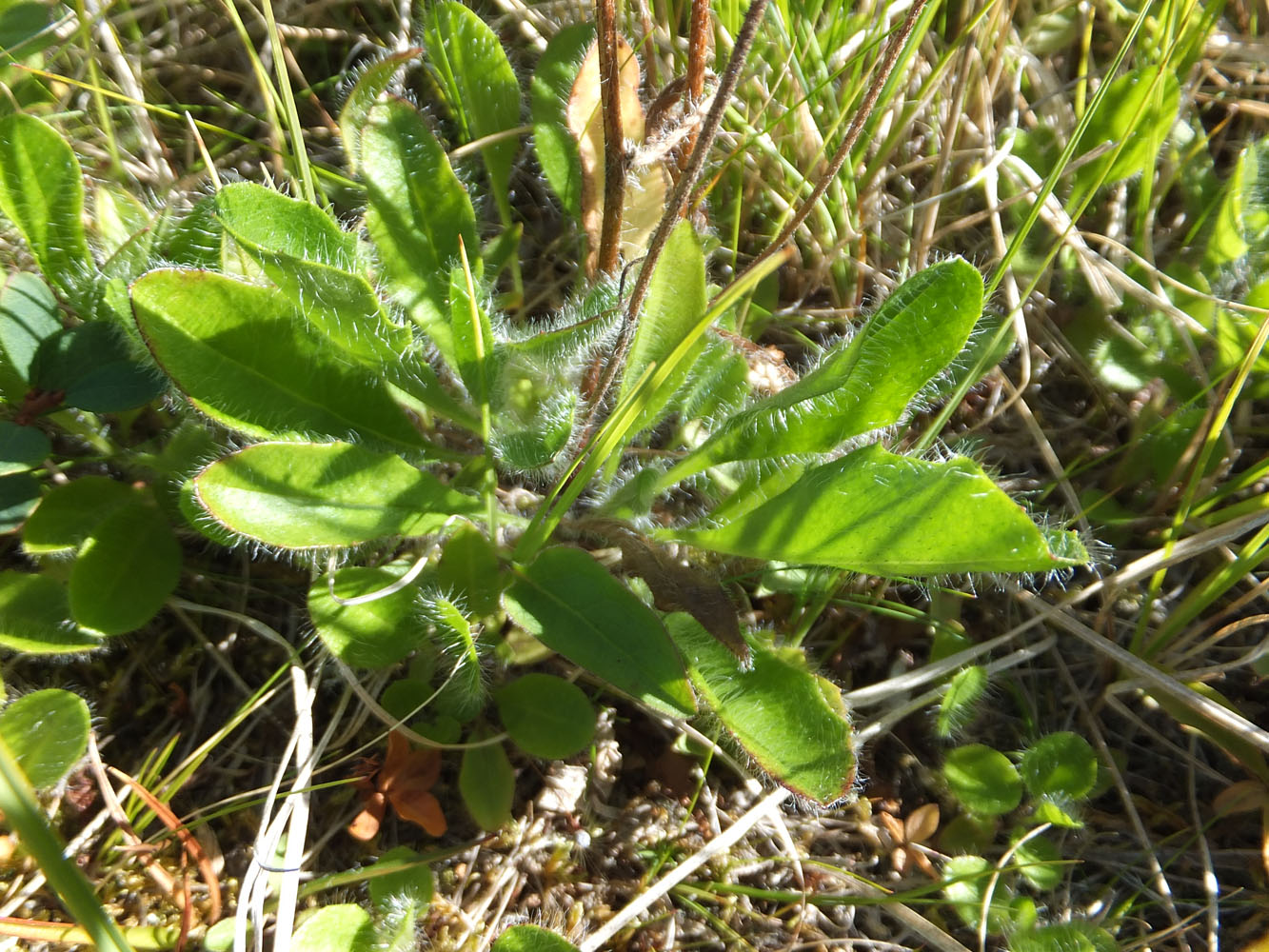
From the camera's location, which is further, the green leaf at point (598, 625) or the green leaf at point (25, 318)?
the green leaf at point (25, 318)

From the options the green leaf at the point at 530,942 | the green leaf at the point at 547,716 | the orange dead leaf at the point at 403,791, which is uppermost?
the green leaf at the point at 547,716

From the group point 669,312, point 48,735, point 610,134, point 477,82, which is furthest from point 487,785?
point 477,82

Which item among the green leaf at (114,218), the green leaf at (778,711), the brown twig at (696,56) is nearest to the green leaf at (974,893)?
the green leaf at (778,711)

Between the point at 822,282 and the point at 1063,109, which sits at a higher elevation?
the point at 1063,109

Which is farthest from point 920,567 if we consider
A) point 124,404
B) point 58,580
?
point 58,580

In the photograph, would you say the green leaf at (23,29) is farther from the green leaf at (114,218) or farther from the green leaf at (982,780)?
the green leaf at (982,780)

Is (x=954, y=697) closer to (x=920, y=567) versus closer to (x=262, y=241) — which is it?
(x=920, y=567)
